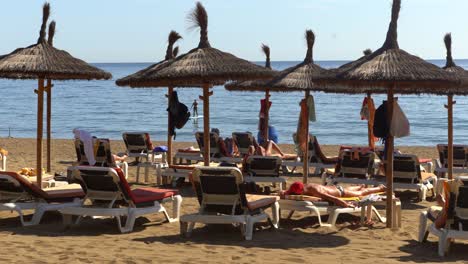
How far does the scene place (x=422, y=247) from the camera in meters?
7.68

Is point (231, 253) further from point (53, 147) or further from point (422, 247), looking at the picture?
point (53, 147)

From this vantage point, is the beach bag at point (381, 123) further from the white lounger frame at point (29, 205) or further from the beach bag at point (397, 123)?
the white lounger frame at point (29, 205)

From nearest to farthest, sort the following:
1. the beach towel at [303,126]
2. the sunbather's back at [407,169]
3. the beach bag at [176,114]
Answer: the sunbather's back at [407,169] < the beach towel at [303,126] < the beach bag at [176,114]

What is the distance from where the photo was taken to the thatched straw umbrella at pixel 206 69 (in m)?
9.67

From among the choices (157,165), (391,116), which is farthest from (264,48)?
(391,116)

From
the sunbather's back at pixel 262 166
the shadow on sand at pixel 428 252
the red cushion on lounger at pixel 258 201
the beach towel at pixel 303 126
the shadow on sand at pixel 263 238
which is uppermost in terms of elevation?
the beach towel at pixel 303 126

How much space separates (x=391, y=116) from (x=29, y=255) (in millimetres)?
3834

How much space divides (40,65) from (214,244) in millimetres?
3131

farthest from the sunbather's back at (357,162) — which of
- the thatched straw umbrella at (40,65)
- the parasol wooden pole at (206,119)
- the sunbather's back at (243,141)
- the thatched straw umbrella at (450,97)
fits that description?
the sunbather's back at (243,141)

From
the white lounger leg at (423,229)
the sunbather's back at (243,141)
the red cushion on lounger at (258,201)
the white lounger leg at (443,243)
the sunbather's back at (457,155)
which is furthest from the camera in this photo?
the sunbather's back at (243,141)

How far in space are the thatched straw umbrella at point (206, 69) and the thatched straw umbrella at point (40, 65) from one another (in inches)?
37.1

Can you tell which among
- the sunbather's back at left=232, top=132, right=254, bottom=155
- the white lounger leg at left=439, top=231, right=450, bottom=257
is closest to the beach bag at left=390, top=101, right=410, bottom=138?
the white lounger leg at left=439, top=231, right=450, bottom=257

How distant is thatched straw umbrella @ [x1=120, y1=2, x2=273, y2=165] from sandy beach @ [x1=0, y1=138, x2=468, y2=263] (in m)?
1.66

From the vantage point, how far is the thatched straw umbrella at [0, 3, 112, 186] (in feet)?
30.7
